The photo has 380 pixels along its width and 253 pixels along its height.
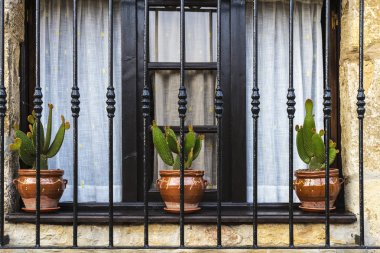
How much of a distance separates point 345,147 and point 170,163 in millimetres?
885

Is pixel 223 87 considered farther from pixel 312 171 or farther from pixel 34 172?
pixel 34 172

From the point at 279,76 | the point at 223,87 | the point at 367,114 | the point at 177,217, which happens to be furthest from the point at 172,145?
the point at 367,114

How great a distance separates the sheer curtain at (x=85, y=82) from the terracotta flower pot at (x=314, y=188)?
0.95 meters

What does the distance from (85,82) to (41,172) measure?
605 millimetres

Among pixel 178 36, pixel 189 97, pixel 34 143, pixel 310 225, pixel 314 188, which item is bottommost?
pixel 310 225

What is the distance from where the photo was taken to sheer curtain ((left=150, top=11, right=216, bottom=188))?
10.7ft

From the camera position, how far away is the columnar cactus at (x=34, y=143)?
2.90 meters

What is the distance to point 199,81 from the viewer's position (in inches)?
130

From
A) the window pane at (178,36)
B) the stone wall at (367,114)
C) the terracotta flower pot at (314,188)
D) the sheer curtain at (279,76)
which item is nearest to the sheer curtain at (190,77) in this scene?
the window pane at (178,36)

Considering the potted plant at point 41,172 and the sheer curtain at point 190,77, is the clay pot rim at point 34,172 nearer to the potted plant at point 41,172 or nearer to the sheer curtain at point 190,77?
the potted plant at point 41,172

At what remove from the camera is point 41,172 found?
2.92 m

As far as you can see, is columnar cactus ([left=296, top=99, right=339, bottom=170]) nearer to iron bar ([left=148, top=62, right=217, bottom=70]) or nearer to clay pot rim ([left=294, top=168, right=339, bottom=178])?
clay pot rim ([left=294, top=168, right=339, bottom=178])

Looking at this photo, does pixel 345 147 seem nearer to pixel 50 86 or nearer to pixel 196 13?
pixel 196 13

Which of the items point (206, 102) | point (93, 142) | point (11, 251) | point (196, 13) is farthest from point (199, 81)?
point (11, 251)
